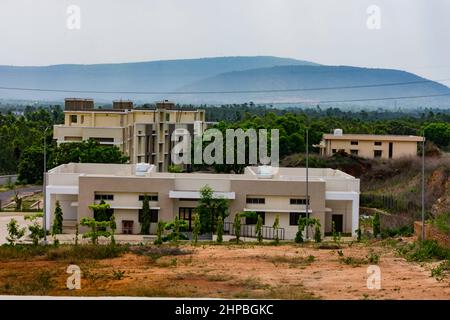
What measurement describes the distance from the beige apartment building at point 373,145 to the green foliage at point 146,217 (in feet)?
47.8

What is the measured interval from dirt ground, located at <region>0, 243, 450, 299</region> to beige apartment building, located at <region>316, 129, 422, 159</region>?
18.3 m

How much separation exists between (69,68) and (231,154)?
77.5 m

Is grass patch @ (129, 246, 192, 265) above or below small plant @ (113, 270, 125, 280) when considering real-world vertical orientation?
below

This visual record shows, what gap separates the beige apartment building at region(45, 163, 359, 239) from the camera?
15.6 m

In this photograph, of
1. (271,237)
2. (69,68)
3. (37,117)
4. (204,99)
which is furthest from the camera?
(204,99)

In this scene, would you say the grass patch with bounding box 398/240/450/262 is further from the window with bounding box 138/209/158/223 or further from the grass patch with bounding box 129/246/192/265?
the window with bounding box 138/209/158/223

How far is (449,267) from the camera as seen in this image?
8.57 meters

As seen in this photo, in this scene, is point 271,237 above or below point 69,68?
below

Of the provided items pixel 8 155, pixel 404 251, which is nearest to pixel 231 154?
pixel 8 155

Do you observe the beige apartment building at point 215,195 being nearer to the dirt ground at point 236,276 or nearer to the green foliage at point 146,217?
the green foliage at point 146,217

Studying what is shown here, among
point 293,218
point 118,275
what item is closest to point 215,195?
point 293,218

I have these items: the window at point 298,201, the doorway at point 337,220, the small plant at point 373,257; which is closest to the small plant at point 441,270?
the small plant at point 373,257

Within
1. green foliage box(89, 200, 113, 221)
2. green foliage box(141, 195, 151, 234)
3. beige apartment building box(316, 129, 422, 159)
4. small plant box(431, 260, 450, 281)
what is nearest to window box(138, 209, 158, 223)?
green foliage box(141, 195, 151, 234)
